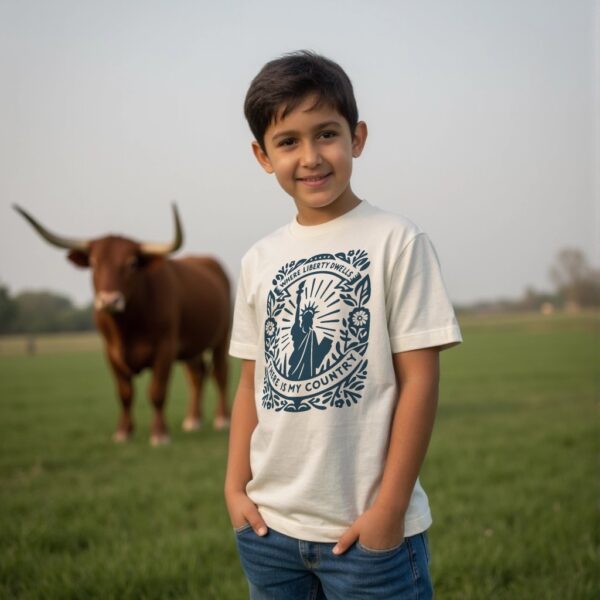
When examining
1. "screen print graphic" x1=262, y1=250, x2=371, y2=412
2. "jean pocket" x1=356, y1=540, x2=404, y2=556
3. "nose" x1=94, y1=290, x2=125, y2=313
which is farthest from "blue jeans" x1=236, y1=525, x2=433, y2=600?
"nose" x1=94, y1=290, x2=125, y2=313

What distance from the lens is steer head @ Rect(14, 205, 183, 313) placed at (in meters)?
5.71

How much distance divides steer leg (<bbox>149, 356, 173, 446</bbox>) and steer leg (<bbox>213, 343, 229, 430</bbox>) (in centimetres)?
94

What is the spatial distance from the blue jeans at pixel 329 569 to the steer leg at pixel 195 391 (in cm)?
550

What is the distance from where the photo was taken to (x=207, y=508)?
3504mm

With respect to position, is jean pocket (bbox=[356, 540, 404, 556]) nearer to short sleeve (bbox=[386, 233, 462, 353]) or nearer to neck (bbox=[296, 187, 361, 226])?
short sleeve (bbox=[386, 233, 462, 353])

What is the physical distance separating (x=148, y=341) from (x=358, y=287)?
5.05m

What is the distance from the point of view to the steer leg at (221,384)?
7.10 m

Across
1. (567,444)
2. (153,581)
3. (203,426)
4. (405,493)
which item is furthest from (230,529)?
(203,426)

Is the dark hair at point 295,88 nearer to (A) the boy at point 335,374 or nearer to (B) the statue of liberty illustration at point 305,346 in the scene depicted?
(A) the boy at point 335,374

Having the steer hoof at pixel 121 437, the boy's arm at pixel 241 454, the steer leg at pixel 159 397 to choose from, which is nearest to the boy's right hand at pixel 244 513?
the boy's arm at pixel 241 454

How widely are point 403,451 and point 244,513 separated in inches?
16.3

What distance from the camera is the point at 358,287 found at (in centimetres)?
145

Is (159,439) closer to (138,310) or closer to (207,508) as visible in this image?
(138,310)

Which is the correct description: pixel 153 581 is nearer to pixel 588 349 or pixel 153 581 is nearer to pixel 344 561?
pixel 344 561
